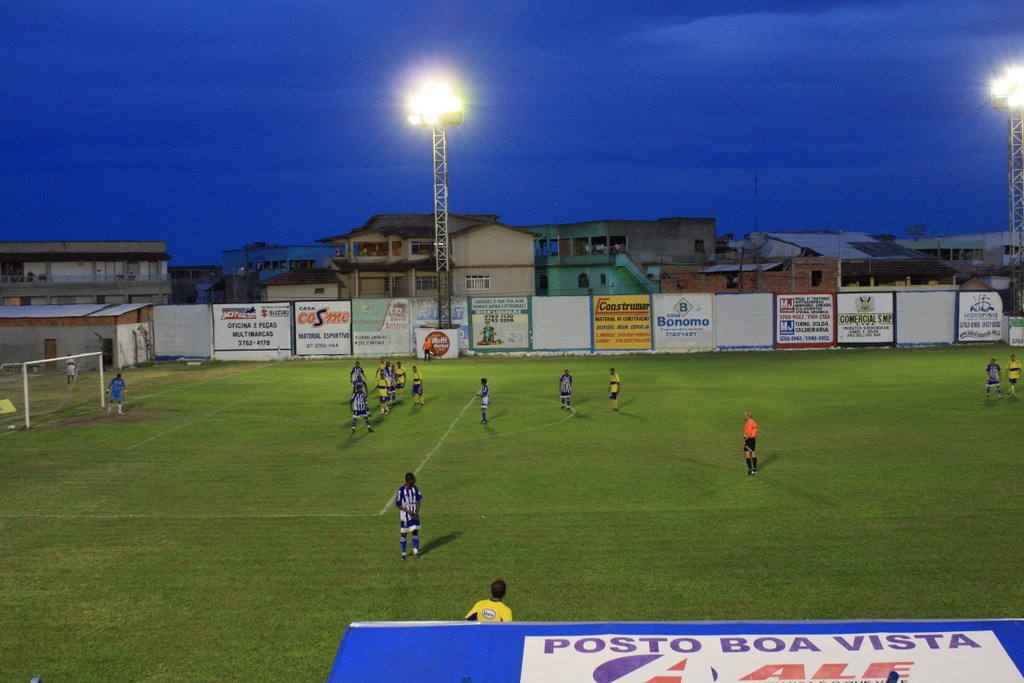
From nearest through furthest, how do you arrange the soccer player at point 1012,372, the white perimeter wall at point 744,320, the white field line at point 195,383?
the soccer player at point 1012,372, the white field line at point 195,383, the white perimeter wall at point 744,320

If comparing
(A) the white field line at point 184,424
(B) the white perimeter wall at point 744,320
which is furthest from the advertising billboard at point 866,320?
(A) the white field line at point 184,424

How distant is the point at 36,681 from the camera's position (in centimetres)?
634

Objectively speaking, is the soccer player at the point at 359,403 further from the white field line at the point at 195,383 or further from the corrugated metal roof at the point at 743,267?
the corrugated metal roof at the point at 743,267

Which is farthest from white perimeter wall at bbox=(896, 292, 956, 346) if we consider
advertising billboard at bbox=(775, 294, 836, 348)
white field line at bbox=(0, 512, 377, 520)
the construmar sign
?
white field line at bbox=(0, 512, 377, 520)

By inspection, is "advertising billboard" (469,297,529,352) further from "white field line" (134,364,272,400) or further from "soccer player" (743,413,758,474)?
"soccer player" (743,413,758,474)

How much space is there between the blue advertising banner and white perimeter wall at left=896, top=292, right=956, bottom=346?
154ft

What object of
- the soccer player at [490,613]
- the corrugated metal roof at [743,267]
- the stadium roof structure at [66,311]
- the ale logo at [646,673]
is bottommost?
the soccer player at [490,613]

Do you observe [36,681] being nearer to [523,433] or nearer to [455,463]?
[455,463]

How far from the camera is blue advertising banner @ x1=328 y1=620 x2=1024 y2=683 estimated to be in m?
6.79

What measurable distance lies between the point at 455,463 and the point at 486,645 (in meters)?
14.0

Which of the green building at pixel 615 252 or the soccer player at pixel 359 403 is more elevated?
the green building at pixel 615 252

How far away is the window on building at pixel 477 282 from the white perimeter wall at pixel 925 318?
3238 cm

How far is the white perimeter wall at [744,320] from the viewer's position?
49.8 meters

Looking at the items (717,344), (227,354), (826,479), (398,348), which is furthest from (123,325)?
(826,479)
